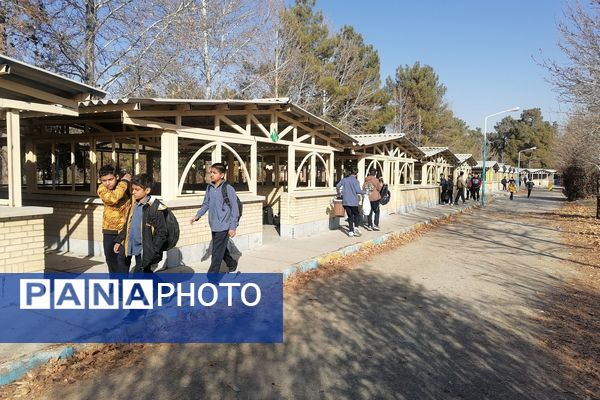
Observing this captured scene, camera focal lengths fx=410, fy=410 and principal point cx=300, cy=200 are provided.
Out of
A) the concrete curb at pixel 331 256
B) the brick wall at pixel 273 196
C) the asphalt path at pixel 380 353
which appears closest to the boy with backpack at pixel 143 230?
the asphalt path at pixel 380 353

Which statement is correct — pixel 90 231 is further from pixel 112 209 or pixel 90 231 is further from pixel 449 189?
pixel 449 189

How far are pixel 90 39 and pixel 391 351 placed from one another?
14282 millimetres

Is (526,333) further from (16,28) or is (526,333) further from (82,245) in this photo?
(16,28)

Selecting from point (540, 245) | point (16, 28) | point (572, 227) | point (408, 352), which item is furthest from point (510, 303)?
point (16, 28)

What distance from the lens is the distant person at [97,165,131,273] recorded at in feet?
Answer: 16.0

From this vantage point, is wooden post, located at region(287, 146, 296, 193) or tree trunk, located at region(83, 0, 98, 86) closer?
wooden post, located at region(287, 146, 296, 193)

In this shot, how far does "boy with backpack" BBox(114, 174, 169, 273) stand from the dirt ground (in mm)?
1011

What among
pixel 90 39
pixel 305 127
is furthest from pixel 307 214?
pixel 90 39

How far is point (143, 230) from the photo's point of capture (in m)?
4.61

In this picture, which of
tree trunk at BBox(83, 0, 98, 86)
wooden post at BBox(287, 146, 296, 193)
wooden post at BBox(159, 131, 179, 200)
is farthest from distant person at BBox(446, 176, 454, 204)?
wooden post at BBox(159, 131, 179, 200)

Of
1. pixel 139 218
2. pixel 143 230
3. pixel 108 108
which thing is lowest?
pixel 143 230

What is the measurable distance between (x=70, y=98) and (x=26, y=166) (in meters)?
3.52

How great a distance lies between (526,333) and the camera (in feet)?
15.6

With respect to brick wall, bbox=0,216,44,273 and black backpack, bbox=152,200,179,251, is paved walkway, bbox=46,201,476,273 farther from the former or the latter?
black backpack, bbox=152,200,179,251
